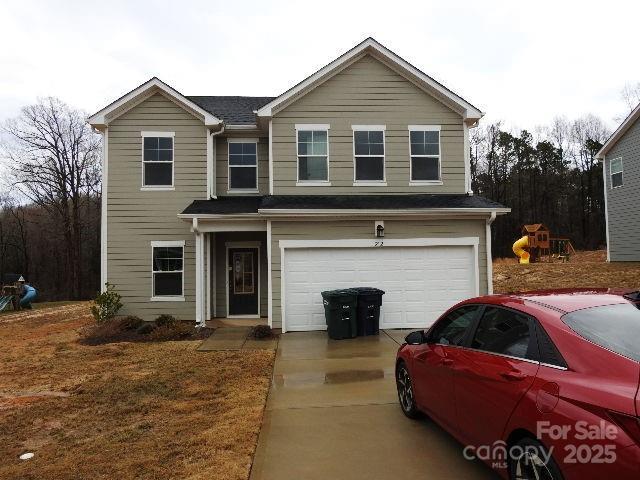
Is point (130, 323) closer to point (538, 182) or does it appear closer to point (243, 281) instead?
point (243, 281)

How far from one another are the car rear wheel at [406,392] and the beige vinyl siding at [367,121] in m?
7.68

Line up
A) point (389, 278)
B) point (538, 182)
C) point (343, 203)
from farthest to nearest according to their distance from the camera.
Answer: point (538, 182) → point (343, 203) → point (389, 278)

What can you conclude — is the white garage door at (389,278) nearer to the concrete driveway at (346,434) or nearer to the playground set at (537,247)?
the concrete driveway at (346,434)

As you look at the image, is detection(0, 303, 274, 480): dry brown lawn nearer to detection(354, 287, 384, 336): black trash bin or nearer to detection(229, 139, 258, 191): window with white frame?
detection(354, 287, 384, 336): black trash bin

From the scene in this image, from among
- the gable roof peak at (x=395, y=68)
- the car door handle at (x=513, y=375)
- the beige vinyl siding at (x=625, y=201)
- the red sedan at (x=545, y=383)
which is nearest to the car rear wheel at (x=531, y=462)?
the red sedan at (x=545, y=383)

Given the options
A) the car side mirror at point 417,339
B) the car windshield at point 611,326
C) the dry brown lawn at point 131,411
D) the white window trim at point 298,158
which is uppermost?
the white window trim at point 298,158

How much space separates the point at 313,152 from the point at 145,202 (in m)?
5.08

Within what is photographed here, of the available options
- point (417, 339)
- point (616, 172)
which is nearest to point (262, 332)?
point (417, 339)

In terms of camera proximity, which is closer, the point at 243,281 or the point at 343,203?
the point at 343,203

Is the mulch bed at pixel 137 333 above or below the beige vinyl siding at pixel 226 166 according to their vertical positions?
below

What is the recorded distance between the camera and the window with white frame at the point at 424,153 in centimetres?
1291

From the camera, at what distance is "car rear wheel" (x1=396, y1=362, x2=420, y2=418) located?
5094 mm

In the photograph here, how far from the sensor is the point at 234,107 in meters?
15.7

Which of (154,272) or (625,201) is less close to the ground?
(625,201)
